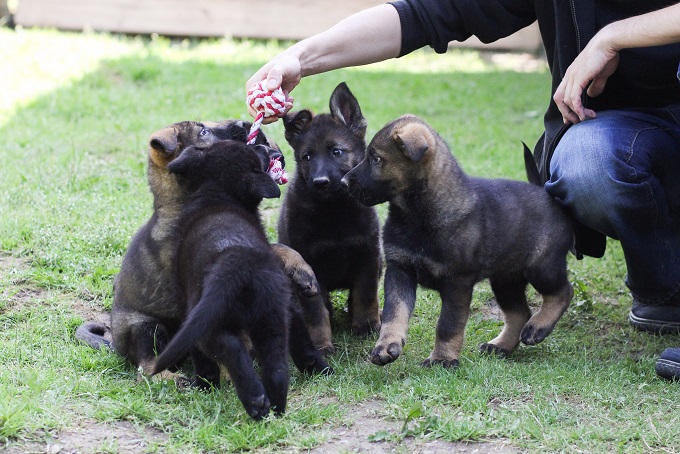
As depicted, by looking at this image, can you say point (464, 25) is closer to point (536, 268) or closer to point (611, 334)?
point (536, 268)

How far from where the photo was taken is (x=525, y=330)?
4.54m

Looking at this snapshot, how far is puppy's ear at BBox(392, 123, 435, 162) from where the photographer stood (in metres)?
4.23

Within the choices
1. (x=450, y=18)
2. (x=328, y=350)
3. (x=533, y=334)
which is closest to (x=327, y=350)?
(x=328, y=350)

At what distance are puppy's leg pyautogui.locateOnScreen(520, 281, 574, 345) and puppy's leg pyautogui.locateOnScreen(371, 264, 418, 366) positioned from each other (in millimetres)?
628

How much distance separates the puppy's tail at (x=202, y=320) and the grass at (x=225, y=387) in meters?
0.35

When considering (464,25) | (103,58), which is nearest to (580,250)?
(464,25)

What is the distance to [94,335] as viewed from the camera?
463 cm

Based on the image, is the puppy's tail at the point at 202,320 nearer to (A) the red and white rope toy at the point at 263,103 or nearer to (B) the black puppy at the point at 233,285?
(B) the black puppy at the point at 233,285

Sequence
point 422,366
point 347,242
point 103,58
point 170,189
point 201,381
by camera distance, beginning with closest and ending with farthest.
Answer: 1. point 201,381
2. point 422,366
3. point 170,189
4. point 347,242
5. point 103,58

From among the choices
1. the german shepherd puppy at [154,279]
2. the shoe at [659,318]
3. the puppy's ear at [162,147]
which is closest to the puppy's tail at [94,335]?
the german shepherd puppy at [154,279]

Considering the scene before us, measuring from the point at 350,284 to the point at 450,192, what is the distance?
3.24 feet

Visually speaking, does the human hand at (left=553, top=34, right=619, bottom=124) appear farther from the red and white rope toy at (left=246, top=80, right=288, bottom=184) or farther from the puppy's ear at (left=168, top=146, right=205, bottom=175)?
the puppy's ear at (left=168, top=146, right=205, bottom=175)

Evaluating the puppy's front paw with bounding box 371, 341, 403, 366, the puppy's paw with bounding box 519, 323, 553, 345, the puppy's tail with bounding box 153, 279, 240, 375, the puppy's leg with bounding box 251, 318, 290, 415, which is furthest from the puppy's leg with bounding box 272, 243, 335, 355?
the puppy's paw with bounding box 519, 323, 553, 345

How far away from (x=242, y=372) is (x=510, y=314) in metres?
1.80
